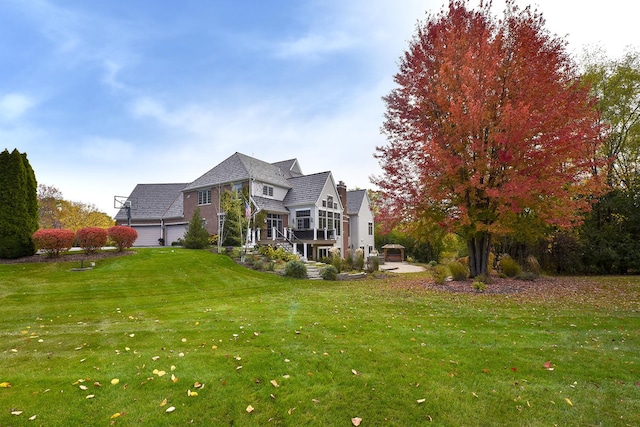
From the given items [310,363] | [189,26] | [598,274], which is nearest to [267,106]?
[189,26]

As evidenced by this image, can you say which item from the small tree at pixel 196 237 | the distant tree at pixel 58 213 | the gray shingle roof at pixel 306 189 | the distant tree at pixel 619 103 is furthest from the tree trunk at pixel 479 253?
the distant tree at pixel 58 213

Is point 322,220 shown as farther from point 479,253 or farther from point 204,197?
point 479,253

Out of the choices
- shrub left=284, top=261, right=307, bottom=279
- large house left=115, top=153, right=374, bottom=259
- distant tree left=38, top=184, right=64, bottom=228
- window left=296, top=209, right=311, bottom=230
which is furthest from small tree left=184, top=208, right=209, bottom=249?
distant tree left=38, top=184, right=64, bottom=228

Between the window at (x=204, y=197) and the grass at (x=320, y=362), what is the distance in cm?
1818

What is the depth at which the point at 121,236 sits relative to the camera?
16.5m

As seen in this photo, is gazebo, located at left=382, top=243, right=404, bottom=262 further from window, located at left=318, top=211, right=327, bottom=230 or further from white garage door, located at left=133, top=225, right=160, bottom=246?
white garage door, located at left=133, top=225, right=160, bottom=246

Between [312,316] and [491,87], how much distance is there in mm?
10812

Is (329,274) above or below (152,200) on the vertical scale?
below

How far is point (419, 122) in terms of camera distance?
43.4ft

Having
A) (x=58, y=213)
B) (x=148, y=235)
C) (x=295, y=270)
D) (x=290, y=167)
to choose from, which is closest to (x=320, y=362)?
(x=295, y=270)

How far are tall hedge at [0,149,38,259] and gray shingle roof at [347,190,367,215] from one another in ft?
92.3

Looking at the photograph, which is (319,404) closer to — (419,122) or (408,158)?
(408,158)

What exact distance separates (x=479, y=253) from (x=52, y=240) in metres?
20.0

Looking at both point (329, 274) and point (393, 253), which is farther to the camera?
point (393, 253)
